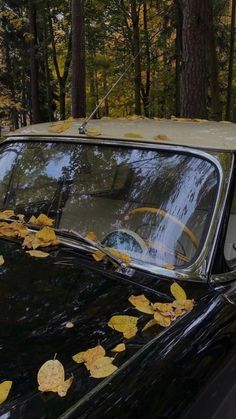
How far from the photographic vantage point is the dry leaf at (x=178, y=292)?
6.49ft

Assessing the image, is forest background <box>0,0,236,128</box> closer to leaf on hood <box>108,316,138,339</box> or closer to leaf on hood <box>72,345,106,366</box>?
leaf on hood <box>108,316,138,339</box>

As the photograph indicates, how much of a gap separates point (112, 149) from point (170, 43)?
19.1 metres

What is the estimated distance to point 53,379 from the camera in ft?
4.62

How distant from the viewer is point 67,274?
2111mm

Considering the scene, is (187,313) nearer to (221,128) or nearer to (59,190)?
(59,190)

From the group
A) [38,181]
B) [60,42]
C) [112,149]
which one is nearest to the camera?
[112,149]

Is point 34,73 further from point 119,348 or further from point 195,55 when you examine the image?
point 119,348

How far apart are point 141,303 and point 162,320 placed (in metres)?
0.11

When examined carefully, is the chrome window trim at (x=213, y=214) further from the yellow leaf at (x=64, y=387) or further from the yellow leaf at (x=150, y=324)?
the yellow leaf at (x=64, y=387)

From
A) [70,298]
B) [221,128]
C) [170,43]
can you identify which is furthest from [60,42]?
[70,298]

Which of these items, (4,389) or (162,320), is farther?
(162,320)

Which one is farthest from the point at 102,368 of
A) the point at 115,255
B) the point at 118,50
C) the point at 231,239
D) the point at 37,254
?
the point at 118,50

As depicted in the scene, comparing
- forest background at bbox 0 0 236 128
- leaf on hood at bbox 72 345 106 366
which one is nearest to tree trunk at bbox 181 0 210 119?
forest background at bbox 0 0 236 128

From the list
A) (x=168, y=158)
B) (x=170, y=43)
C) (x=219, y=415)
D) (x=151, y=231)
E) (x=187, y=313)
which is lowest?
(x=219, y=415)
